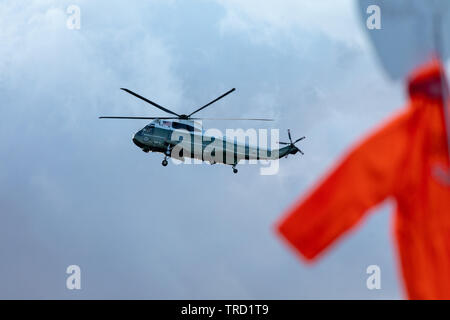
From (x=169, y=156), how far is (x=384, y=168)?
1175cm

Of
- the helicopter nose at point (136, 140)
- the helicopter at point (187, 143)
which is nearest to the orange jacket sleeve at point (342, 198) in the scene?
the helicopter at point (187, 143)

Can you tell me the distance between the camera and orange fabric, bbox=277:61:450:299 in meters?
3.76

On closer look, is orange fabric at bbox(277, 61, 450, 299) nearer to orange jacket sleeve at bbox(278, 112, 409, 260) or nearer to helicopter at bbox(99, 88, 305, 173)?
orange jacket sleeve at bbox(278, 112, 409, 260)

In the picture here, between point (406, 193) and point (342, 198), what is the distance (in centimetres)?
53

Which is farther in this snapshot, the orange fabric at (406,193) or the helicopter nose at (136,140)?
the helicopter nose at (136,140)

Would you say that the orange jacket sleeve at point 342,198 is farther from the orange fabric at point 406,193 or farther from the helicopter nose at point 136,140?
the helicopter nose at point 136,140

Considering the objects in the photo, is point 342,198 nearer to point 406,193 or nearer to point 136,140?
point 406,193

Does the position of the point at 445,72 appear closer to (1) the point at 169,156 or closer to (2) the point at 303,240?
(2) the point at 303,240

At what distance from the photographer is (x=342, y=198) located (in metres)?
3.75

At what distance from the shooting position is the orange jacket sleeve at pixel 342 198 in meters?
3.75

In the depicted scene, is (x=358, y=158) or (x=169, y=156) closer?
(x=358, y=158)

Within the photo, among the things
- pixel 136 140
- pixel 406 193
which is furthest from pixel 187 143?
pixel 406 193
